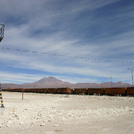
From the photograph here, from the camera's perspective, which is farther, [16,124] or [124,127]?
[16,124]

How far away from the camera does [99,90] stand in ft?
128

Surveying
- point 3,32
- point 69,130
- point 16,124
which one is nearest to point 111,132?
point 69,130

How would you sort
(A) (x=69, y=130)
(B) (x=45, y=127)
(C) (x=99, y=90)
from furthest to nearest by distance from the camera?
1. (C) (x=99, y=90)
2. (B) (x=45, y=127)
3. (A) (x=69, y=130)

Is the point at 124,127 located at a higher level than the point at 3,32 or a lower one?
lower

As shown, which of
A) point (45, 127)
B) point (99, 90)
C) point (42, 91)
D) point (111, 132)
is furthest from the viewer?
point (42, 91)

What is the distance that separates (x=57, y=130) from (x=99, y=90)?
3430 cm

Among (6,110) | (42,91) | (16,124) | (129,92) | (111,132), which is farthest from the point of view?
(42,91)

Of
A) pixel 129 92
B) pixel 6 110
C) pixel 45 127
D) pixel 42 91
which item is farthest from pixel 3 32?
pixel 42 91

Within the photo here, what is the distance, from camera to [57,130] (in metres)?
6.04

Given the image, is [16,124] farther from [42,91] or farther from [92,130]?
[42,91]

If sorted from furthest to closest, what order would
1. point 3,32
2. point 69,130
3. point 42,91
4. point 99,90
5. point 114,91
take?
1. point 42,91
2. point 99,90
3. point 114,91
4. point 3,32
5. point 69,130

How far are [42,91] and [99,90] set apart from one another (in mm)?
26078

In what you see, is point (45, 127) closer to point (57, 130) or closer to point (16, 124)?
point (57, 130)

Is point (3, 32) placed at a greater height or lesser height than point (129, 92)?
greater
